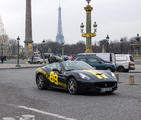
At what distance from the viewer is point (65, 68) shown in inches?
470

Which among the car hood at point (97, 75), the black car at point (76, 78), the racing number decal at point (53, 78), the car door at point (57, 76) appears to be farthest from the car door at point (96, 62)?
the car hood at point (97, 75)

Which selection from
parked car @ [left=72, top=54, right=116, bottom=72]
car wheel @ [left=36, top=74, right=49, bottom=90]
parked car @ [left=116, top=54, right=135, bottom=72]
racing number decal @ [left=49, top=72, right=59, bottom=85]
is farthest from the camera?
parked car @ [left=116, top=54, right=135, bottom=72]

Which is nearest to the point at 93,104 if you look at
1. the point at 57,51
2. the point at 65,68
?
the point at 65,68

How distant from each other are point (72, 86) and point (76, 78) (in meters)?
0.41

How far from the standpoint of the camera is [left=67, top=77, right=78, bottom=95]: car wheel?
10961 mm

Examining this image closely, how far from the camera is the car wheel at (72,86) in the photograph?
11.0 meters

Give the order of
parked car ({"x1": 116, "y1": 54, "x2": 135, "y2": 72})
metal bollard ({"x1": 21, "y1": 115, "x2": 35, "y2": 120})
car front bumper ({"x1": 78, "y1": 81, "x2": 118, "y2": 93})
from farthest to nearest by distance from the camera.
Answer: parked car ({"x1": 116, "y1": 54, "x2": 135, "y2": 72}) → car front bumper ({"x1": 78, "y1": 81, "x2": 118, "y2": 93}) → metal bollard ({"x1": 21, "y1": 115, "x2": 35, "y2": 120})

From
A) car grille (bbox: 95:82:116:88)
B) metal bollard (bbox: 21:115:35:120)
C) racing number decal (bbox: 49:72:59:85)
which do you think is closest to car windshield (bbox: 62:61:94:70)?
racing number decal (bbox: 49:72:59:85)

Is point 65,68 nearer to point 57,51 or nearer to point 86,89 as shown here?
point 86,89

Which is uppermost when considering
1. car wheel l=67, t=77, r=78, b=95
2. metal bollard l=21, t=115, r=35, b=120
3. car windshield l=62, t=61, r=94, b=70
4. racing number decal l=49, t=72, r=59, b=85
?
car windshield l=62, t=61, r=94, b=70

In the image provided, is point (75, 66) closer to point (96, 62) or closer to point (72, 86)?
point (72, 86)

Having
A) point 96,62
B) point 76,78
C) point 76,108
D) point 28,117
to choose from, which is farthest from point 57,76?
point 96,62

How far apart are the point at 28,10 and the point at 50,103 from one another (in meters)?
66.1

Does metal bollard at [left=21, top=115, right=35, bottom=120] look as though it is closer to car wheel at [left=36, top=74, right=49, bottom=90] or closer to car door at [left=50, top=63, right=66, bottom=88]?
car door at [left=50, top=63, right=66, bottom=88]
